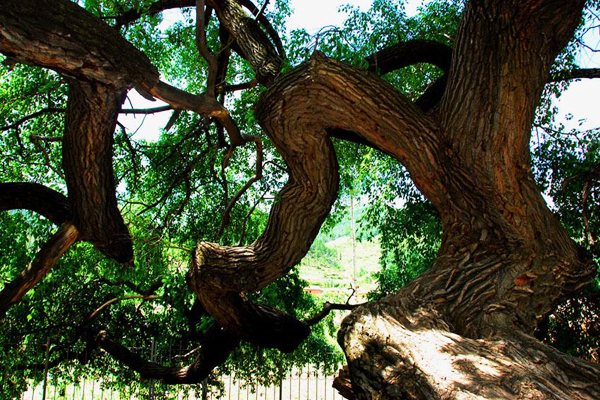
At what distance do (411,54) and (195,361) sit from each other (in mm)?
4239

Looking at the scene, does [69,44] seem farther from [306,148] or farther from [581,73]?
[581,73]

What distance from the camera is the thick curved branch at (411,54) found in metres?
4.80

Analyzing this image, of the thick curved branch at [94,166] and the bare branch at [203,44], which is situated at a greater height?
the bare branch at [203,44]

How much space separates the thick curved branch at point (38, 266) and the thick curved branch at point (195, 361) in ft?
6.45

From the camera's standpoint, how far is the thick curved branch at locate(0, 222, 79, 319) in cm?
428

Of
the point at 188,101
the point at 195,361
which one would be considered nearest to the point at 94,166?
the point at 188,101

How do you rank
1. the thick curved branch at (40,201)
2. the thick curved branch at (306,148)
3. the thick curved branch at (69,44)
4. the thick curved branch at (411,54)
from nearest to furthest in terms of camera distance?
the thick curved branch at (69,44)
the thick curved branch at (306,148)
the thick curved branch at (40,201)
the thick curved branch at (411,54)

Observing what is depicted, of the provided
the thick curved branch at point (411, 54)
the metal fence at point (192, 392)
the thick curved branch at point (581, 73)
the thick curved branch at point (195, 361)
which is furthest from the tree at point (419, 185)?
the metal fence at point (192, 392)

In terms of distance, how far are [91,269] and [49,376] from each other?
2.23 metres

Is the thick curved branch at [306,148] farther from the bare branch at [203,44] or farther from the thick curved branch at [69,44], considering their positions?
the thick curved branch at [69,44]

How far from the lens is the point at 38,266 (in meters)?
4.30

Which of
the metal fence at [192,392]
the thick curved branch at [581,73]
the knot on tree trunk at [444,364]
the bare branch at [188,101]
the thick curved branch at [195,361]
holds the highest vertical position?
the thick curved branch at [581,73]

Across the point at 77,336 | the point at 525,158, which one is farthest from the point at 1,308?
the point at 525,158

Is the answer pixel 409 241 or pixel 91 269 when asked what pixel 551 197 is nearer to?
pixel 409 241
